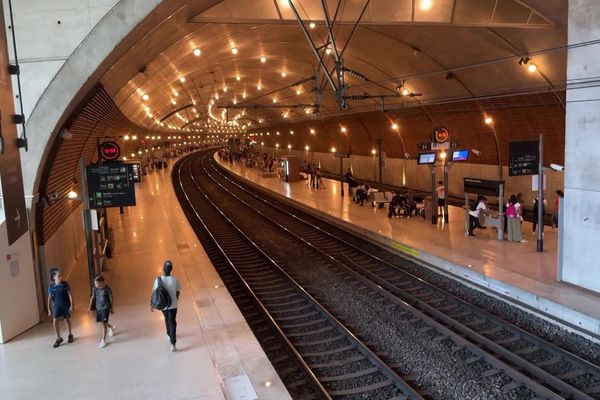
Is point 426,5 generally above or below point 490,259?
above

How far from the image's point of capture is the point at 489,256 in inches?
551

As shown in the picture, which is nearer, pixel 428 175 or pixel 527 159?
pixel 527 159

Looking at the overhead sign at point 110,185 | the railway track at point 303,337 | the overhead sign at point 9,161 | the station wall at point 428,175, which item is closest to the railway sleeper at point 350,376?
the railway track at point 303,337

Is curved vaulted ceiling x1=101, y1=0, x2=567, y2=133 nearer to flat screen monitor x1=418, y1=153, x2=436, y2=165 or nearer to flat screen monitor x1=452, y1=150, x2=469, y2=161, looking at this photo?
flat screen monitor x1=452, y1=150, x2=469, y2=161

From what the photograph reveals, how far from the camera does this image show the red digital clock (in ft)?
56.0

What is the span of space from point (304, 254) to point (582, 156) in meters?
8.96

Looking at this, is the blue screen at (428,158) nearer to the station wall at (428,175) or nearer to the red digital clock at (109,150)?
the station wall at (428,175)

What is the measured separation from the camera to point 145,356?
8594 millimetres

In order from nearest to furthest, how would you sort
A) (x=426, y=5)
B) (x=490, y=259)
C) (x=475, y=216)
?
(x=490, y=259), (x=426, y=5), (x=475, y=216)

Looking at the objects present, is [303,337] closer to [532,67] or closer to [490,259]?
[490,259]

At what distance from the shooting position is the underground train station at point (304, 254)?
8.22 m

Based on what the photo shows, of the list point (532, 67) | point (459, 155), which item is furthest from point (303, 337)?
point (532, 67)

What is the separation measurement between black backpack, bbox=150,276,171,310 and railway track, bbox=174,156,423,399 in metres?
2.16

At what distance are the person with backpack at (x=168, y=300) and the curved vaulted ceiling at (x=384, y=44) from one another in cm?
731
